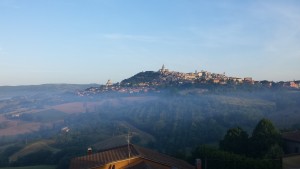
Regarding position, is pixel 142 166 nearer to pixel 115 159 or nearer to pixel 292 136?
pixel 115 159

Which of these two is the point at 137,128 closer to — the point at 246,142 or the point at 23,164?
the point at 23,164

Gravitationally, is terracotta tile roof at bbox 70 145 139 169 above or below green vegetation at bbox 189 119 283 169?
above

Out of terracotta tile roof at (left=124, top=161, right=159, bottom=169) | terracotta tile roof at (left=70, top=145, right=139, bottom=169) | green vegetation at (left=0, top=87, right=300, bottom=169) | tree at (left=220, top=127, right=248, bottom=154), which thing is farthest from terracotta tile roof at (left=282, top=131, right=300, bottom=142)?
terracotta tile roof at (left=124, top=161, right=159, bottom=169)

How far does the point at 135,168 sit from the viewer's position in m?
27.6

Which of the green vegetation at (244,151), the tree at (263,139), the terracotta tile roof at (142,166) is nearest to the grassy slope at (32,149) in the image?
the green vegetation at (244,151)

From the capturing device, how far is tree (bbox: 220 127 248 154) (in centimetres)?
4244

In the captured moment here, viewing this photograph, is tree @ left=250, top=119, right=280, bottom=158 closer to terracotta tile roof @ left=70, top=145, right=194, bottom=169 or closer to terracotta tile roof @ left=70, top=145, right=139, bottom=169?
terracotta tile roof @ left=70, top=145, right=194, bottom=169

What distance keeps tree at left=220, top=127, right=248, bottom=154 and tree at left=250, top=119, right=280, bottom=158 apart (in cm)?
80

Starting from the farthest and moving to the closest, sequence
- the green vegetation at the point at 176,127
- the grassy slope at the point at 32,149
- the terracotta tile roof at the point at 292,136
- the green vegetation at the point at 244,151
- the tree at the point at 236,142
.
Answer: the grassy slope at the point at 32,149 < the green vegetation at the point at 176,127 < the tree at the point at 236,142 < the terracotta tile roof at the point at 292,136 < the green vegetation at the point at 244,151

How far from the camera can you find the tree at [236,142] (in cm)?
4244

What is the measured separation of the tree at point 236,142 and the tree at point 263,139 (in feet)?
2.63

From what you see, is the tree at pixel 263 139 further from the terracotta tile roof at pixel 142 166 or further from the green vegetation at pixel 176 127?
the terracotta tile roof at pixel 142 166

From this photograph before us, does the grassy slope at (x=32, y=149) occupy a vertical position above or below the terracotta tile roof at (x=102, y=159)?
below

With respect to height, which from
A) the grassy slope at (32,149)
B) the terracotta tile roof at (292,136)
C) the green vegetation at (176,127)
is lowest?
the grassy slope at (32,149)
